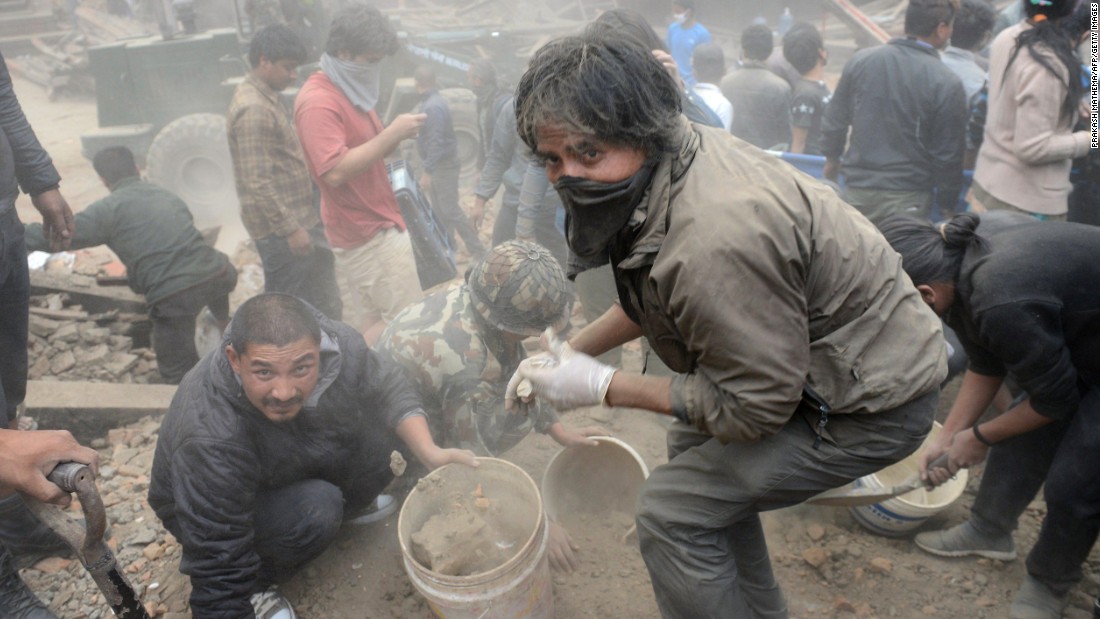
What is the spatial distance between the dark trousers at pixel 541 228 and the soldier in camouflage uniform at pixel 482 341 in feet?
4.56

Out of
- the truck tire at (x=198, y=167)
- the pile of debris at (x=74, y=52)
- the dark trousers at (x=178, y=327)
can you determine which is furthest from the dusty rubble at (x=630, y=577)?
the pile of debris at (x=74, y=52)

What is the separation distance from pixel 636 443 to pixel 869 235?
7.48ft

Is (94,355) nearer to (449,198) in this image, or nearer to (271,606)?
(271,606)

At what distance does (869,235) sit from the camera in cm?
187

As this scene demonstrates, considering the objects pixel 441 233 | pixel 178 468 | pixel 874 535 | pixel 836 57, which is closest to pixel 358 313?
pixel 441 233

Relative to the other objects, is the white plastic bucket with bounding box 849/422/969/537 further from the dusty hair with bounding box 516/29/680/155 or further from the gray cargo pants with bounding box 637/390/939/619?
the dusty hair with bounding box 516/29/680/155

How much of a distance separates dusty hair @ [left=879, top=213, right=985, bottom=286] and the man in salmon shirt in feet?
9.37

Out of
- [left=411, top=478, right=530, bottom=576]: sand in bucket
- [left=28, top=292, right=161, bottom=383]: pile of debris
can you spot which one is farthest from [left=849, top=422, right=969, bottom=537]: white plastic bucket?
[left=28, top=292, right=161, bottom=383]: pile of debris

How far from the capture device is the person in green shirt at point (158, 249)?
4246 millimetres

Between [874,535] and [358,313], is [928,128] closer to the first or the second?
[874,535]

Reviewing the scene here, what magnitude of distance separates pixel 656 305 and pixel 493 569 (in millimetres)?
1102

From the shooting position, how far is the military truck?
790 cm

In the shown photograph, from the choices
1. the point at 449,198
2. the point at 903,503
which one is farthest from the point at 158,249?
the point at 903,503

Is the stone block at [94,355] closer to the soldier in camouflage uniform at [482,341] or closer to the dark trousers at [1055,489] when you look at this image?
the soldier in camouflage uniform at [482,341]
